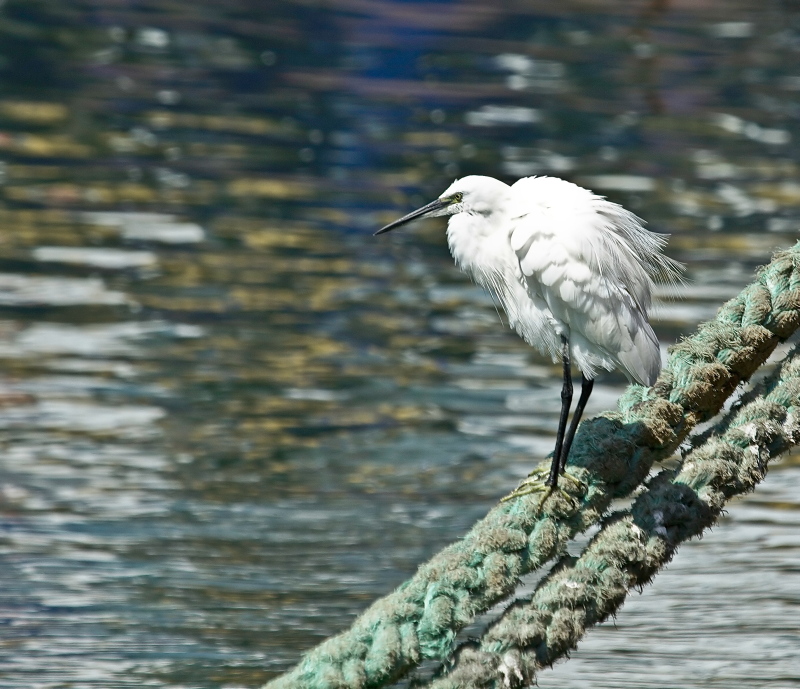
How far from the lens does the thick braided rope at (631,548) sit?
2719mm

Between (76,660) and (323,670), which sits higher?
(323,670)

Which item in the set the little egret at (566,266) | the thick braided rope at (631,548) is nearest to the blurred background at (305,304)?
the thick braided rope at (631,548)

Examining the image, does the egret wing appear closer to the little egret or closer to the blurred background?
the little egret

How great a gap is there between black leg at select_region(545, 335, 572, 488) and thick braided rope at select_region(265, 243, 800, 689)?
0.16 feet

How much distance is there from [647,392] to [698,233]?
549 cm

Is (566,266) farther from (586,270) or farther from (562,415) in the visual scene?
(562,415)

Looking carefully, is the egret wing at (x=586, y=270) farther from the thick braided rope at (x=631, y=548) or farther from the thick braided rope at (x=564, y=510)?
the thick braided rope at (x=631, y=548)

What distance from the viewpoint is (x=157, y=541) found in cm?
461

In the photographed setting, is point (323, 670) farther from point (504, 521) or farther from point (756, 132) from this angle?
point (756, 132)

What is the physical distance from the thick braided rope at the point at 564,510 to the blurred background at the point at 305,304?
1.05 m

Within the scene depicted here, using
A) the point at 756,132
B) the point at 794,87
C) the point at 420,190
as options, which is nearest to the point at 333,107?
the point at 420,190

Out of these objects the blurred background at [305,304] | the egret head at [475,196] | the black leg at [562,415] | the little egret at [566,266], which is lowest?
the blurred background at [305,304]

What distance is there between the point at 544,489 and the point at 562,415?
0.26 m

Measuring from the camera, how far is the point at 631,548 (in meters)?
2.84
